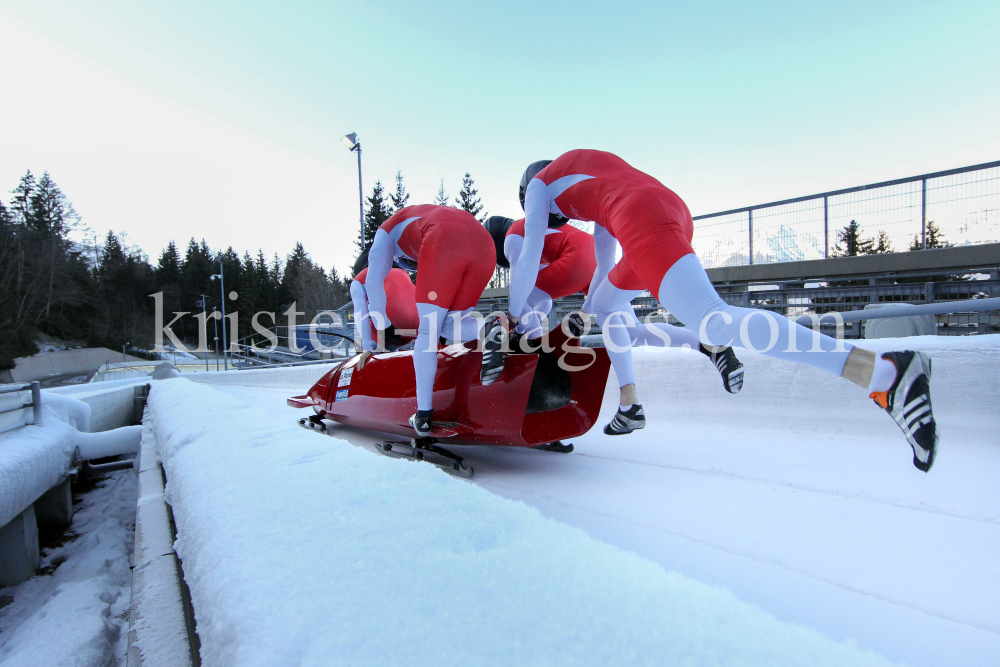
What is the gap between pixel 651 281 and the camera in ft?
3.67

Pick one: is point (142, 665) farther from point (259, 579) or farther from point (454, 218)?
point (454, 218)

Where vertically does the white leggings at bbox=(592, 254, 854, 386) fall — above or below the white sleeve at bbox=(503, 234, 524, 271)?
below

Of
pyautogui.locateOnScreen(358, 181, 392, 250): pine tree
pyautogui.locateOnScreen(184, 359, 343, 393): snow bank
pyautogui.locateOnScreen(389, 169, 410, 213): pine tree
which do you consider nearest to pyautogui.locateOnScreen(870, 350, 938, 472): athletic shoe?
pyautogui.locateOnScreen(184, 359, 343, 393): snow bank

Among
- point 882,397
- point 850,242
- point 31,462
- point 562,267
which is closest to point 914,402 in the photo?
point 882,397

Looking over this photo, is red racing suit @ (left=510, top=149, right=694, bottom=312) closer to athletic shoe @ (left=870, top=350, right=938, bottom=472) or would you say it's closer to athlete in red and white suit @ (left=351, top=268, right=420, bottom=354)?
athletic shoe @ (left=870, top=350, right=938, bottom=472)

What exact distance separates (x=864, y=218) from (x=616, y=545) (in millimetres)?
5997

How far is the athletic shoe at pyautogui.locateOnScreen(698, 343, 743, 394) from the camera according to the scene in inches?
58.7

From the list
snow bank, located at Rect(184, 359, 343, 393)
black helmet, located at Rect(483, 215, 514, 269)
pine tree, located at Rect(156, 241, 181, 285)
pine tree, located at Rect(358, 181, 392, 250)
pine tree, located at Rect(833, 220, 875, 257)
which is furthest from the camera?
pine tree, located at Rect(156, 241, 181, 285)

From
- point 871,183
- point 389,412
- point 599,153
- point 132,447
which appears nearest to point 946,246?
point 871,183

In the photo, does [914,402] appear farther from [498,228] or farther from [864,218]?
[864,218]

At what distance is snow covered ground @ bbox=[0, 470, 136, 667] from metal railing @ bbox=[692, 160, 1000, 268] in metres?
6.54

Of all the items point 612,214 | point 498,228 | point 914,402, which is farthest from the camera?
point 498,228

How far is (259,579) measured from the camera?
0.46 meters

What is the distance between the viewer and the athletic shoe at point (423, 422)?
1.82 metres
